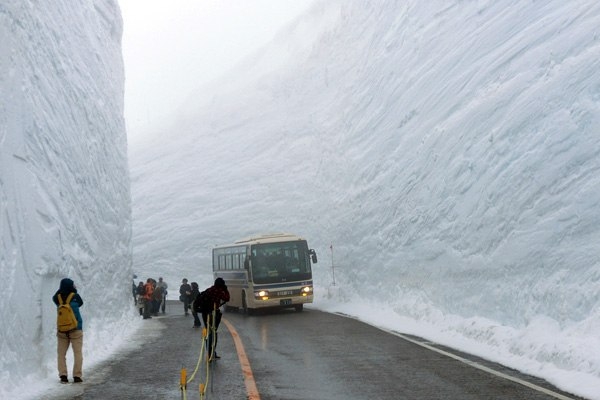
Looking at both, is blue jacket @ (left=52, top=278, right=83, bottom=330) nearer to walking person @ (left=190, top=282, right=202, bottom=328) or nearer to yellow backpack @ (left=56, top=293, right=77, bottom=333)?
yellow backpack @ (left=56, top=293, right=77, bottom=333)

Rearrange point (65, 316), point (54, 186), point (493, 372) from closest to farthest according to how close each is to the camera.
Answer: point (493, 372)
point (65, 316)
point (54, 186)

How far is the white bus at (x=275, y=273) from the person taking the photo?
24.7 meters

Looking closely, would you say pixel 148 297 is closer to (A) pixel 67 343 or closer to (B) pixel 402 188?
(B) pixel 402 188

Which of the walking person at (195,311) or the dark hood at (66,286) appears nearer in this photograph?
the dark hood at (66,286)

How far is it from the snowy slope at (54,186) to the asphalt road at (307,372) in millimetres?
1144

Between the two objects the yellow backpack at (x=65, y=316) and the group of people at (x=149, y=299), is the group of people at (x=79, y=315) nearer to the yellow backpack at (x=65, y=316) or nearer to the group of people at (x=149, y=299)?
the yellow backpack at (x=65, y=316)

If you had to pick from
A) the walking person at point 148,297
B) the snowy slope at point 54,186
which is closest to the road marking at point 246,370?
the snowy slope at point 54,186

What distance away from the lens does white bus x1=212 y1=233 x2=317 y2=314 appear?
2470cm

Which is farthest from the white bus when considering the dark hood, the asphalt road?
the dark hood

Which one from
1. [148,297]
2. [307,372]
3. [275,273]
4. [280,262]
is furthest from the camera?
[148,297]

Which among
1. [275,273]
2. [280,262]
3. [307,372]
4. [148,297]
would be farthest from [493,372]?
[148,297]

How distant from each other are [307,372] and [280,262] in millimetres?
14745

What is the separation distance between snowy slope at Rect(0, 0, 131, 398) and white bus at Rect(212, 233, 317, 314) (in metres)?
4.32

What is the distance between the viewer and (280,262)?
25.2 metres
